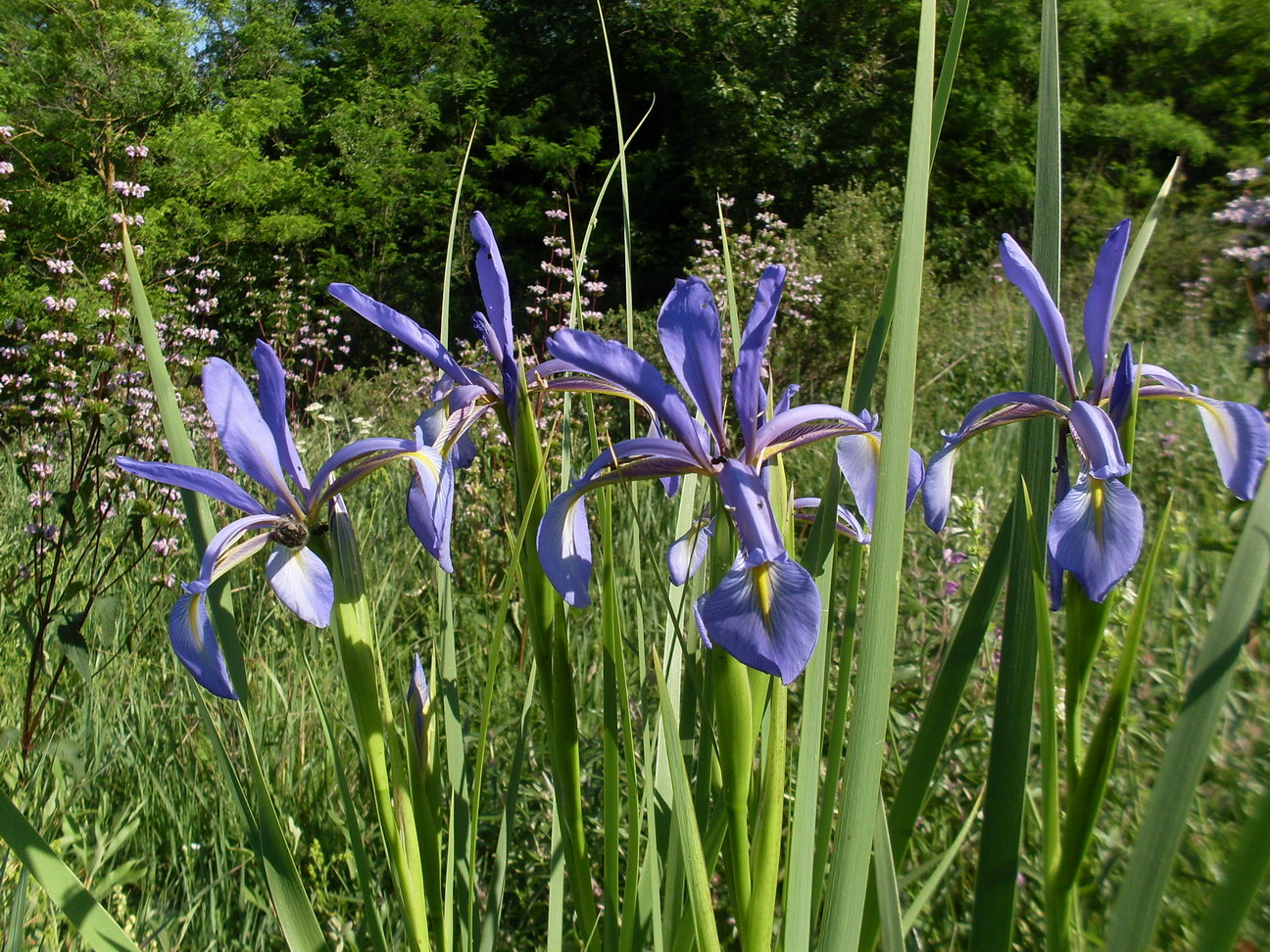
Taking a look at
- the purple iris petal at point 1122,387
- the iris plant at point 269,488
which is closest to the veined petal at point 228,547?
the iris plant at point 269,488

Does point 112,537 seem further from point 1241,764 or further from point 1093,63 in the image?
point 1093,63

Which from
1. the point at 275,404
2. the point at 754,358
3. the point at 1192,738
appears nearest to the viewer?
the point at 1192,738

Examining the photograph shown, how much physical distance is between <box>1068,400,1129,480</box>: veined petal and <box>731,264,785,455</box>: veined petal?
0.77ft

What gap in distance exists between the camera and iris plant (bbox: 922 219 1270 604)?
0.61 metres

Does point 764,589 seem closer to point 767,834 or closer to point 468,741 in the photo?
point 767,834

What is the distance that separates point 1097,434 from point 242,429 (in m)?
0.64

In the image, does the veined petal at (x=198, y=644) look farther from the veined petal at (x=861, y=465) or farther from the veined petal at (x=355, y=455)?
the veined petal at (x=861, y=465)

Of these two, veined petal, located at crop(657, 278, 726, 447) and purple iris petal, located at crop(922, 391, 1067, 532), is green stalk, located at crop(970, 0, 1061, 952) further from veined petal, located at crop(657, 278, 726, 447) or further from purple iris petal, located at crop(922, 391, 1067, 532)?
veined petal, located at crop(657, 278, 726, 447)

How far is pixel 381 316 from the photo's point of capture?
736 mm

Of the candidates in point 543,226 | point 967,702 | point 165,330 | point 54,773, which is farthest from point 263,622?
point 543,226

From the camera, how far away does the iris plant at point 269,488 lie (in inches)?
25.8

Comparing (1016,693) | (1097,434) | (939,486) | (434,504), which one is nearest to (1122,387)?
(1097,434)

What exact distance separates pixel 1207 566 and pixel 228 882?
2173 millimetres

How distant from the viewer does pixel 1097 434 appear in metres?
0.63
